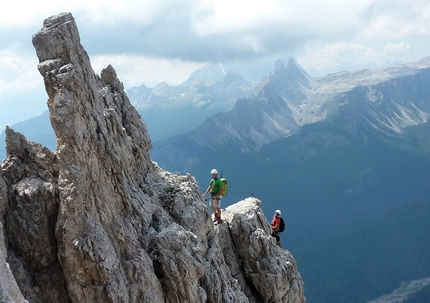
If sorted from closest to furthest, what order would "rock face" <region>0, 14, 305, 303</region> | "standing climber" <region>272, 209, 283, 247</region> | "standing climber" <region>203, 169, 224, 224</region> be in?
"rock face" <region>0, 14, 305, 303</region> < "standing climber" <region>203, 169, 224, 224</region> < "standing climber" <region>272, 209, 283, 247</region>

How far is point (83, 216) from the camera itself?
52.1 ft

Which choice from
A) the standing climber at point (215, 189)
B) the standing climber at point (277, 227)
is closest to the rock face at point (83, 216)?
the standing climber at point (215, 189)

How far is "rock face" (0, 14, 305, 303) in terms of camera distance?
15.5 metres

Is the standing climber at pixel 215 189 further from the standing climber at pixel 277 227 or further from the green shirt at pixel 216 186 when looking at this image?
the standing climber at pixel 277 227

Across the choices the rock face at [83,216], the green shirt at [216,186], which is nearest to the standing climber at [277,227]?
the green shirt at [216,186]

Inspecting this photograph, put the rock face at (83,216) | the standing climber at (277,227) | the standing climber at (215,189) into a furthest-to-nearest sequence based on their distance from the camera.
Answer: the standing climber at (277,227) < the standing climber at (215,189) < the rock face at (83,216)

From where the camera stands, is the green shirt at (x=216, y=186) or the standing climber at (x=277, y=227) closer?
the green shirt at (x=216, y=186)

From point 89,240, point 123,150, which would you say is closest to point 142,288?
point 89,240

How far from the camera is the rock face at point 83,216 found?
15.5 m

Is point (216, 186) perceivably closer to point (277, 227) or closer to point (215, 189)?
point (215, 189)

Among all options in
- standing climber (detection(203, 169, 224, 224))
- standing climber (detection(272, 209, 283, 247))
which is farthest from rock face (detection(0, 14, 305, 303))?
standing climber (detection(272, 209, 283, 247))

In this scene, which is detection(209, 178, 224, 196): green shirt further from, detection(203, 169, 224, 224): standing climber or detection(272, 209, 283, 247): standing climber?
detection(272, 209, 283, 247): standing climber

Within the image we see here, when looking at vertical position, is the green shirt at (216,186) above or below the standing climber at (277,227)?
above

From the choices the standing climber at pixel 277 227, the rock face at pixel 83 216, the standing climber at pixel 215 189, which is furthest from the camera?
the standing climber at pixel 277 227
